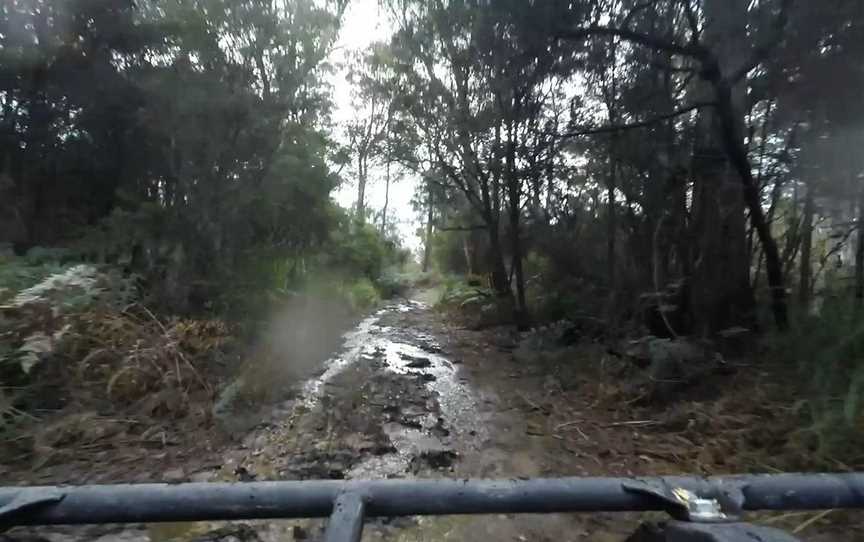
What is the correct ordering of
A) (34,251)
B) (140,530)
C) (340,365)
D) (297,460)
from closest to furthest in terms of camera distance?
(140,530)
(297,460)
(34,251)
(340,365)

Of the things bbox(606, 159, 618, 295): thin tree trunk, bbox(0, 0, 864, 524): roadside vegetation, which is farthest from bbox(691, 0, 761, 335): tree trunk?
bbox(606, 159, 618, 295): thin tree trunk

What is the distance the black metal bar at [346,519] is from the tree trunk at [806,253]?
572cm

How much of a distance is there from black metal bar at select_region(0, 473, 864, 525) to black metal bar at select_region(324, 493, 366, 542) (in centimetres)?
2

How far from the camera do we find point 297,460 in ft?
12.6

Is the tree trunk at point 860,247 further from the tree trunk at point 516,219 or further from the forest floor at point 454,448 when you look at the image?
the tree trunk at point 516,219

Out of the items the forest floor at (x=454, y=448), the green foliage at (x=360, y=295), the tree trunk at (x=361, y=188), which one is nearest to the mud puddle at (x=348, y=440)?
the forest floor at (x=454, y=448)

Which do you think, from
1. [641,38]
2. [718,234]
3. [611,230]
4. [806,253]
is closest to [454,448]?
[718,234]

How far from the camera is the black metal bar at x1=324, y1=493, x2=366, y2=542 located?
1.20m

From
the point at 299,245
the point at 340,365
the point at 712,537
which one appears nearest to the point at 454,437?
the point at 340,365

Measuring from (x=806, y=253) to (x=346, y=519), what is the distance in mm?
6980

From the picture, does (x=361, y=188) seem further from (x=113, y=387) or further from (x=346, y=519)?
(x=346, y=519)

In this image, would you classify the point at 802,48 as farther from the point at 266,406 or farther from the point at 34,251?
the point at 34,251

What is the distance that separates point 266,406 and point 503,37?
4.93m

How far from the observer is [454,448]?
4281mm
